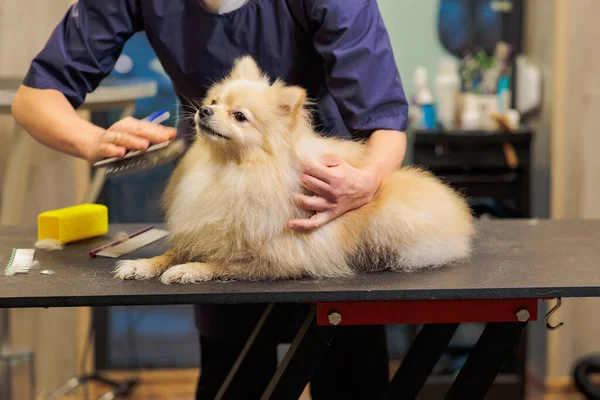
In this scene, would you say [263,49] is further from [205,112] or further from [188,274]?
[188,274]

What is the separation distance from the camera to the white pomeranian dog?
1.23 metres

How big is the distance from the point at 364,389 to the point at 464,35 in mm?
1940

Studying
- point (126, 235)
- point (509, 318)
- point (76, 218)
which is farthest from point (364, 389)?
point (76, 218)

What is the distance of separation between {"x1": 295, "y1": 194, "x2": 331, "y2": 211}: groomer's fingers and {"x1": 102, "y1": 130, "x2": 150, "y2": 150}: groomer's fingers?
282 mm

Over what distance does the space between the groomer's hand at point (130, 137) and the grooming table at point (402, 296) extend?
8.5 inches

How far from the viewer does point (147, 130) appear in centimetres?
130

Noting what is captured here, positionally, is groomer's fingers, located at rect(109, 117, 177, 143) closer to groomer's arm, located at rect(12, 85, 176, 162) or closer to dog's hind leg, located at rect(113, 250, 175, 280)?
groomer's arm, located at rect(12, 85, 176, 162)

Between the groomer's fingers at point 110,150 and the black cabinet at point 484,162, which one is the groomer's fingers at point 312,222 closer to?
the groomer's fingers at point 110,150

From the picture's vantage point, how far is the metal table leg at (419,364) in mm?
1368

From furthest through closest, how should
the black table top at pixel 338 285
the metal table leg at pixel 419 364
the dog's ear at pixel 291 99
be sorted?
the metal table leg at pixel 419 364 → the dog's ear at pixel 291 99 → the black table top at pixel 338 285

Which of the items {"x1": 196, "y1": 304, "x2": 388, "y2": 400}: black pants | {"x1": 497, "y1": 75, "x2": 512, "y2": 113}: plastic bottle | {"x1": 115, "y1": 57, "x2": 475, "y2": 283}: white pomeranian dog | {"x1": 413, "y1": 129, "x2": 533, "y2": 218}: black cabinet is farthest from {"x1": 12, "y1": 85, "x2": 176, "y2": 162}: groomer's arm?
{"x1": 497, "y1": 75, "x2": 512, "y2": 113}: plastic bottle

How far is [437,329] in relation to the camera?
1358 millimetres

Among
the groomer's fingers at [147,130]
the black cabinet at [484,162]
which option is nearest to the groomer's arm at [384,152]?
the groomer's fingers at [147,130]

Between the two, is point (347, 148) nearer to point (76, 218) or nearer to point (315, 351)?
point (315, 351)
